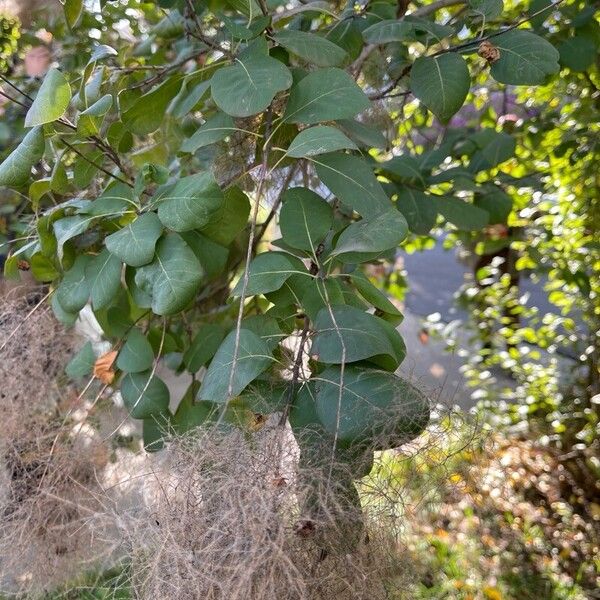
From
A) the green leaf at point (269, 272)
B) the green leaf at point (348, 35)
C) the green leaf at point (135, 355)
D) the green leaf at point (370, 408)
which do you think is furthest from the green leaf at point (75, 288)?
the green leaf at point (348, 35)

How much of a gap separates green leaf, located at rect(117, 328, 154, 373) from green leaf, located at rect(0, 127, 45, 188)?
0.87 ft

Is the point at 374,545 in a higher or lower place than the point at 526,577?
higher

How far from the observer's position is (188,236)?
0.82 m

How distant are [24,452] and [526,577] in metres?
1.51

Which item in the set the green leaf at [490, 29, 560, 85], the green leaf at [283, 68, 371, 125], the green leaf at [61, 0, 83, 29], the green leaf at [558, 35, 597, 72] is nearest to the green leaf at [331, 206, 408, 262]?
the green leaf at [283, 68, 371, 125]

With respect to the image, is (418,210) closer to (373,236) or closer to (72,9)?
(373,236)

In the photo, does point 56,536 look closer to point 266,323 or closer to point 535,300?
point 266,323

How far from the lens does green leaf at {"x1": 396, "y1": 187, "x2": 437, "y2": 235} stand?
1.07m

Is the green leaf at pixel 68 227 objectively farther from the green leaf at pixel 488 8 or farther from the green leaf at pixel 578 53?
the green leaf at pixel 578 53

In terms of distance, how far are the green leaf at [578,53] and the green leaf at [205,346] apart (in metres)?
0.78

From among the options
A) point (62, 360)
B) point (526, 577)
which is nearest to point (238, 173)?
point (62, 360)

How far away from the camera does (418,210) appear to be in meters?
1.08

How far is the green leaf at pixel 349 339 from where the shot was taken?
0.61 m

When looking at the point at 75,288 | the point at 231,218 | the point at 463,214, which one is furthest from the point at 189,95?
the point at 463,214
